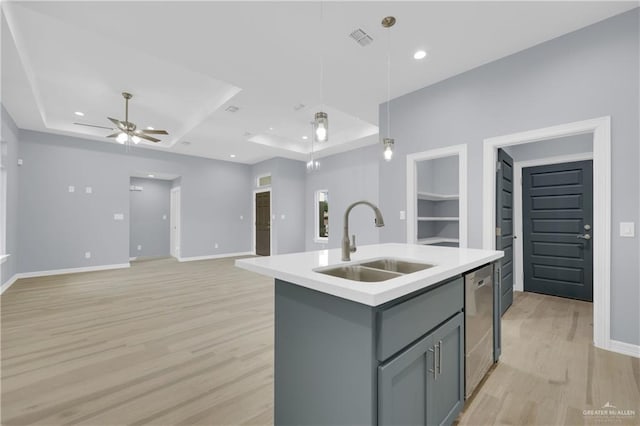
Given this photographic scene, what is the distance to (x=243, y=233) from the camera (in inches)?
348

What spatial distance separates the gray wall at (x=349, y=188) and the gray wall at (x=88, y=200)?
3246 millimetres

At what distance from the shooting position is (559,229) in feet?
13.1

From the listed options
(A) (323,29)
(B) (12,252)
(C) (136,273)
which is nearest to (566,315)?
(A) (323,29)

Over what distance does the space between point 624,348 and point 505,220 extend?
160 centimetres

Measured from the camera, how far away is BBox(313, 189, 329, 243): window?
8.07 meters

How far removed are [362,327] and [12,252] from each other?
23.0 feet

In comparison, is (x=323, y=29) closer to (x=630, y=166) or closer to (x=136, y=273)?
(x=630, y=166)

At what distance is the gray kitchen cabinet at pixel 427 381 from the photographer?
1.09 meters

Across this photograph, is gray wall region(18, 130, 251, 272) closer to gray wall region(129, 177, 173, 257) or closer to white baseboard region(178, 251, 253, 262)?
white baseboard region(178, 251, 253, 262)

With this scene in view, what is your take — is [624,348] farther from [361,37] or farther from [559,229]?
[361,37]

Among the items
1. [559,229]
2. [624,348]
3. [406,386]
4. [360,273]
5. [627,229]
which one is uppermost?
[627,229]

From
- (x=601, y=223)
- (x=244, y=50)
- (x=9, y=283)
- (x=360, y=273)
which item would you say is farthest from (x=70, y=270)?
(x=601, y=223)

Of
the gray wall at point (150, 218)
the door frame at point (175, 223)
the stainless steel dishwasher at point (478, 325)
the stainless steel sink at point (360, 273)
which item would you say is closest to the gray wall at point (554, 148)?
the stainless steel dishwasher at point (478, 325)

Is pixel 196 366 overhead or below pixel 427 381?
below
